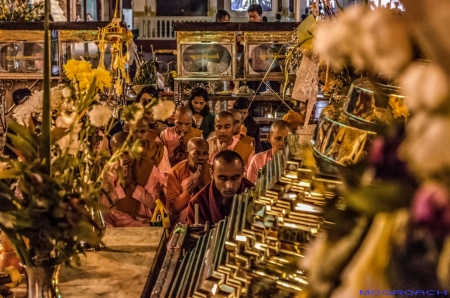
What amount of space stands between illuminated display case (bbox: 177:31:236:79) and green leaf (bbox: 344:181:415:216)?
6.55 metres

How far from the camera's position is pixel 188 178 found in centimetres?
443

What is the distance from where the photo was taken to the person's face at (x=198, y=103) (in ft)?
21.0

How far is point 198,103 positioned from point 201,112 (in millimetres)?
118

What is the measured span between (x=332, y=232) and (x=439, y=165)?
224mm

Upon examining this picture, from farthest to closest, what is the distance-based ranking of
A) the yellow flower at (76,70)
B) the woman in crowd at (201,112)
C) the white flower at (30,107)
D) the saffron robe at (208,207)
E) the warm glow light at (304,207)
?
the woman in crowd at (201,112) → the saffron robe at (208,207) → the white flower at (30,107) → the yellow flower at (76,70) → the warm glow light at (304,207)

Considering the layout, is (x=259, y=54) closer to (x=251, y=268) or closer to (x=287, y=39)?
(x=287, y=39)

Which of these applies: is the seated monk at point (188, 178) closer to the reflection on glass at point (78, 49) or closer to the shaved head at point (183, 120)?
the shaved head at point (183, 120)

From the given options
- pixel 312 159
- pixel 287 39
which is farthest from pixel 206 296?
pixel 287 39

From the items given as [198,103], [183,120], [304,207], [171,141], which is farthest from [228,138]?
[304,207]

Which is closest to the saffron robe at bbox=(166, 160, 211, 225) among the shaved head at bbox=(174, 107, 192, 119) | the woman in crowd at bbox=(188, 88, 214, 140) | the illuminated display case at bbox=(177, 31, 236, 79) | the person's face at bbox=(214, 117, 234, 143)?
the person's face at bbox=(214, 117, 234, 143)

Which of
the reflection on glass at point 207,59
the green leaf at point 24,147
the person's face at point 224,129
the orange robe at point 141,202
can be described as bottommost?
the orange robe at point 141,202

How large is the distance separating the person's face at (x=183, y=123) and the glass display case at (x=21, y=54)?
253 centimetres

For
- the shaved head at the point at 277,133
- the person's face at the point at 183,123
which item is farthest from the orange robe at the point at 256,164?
the person's face at the point at 183,123

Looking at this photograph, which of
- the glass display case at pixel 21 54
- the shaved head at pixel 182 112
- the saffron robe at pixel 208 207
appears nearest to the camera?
the saffron robe at pixel 208 207
